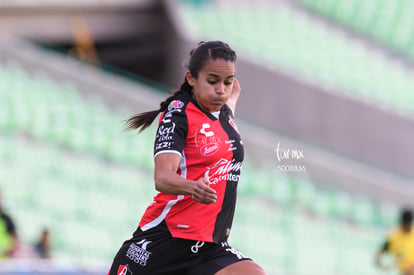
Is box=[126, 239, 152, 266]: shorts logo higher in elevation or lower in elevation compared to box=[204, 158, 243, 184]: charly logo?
lower

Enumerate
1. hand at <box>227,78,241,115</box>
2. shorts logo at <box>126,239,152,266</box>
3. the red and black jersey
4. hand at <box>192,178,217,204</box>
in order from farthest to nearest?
hand at <box>227,78,241,115</box> → shorts logo at <box>126,239,152,266</box> → the red and black jersey → hand at <box>192,178,217,204</box>

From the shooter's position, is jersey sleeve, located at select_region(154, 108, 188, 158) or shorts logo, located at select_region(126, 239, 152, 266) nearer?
jersey sleeve, located at select_region(154, 108, 188, 158)

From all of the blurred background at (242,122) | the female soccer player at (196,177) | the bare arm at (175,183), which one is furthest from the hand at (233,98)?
the blurred background at (242,122)

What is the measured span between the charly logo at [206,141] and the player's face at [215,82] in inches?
5.3

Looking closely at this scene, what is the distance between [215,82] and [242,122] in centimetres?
1195

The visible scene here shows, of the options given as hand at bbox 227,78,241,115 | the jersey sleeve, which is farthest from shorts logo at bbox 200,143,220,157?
hand at bbox 227,78,241,115

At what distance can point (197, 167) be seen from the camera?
4695 millimetres

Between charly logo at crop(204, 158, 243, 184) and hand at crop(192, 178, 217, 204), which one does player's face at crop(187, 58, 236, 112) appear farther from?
hand at crop(192, 178, 217, 204)

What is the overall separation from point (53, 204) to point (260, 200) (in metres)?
3.67

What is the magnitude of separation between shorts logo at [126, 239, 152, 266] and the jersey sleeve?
1.82ft

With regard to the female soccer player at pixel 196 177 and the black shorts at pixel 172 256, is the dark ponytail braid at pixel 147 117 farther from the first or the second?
the black shorts at pixel 172 256

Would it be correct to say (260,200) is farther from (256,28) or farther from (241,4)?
(241,4)

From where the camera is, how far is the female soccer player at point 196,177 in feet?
15.3

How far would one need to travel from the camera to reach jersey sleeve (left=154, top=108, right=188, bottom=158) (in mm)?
4566
